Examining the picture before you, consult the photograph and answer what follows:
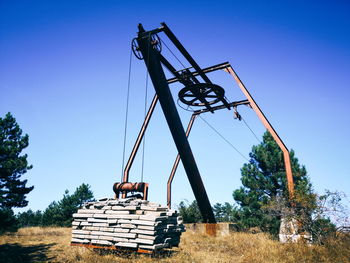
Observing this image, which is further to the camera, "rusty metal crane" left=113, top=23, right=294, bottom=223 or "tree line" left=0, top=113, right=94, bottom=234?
"tree line" left=0, top=113, right=94, bottom=234

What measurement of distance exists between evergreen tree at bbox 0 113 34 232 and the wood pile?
14.2 metres

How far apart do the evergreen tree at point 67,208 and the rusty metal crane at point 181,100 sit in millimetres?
22276

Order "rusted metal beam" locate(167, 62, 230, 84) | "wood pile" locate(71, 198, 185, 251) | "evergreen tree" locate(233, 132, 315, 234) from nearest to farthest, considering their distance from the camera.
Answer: "wood pile" locate(71, 198, 185, 251)
"rusted metal beam" locate(167, 62, 230, 84)
"evergreen tree" locate(233, 132, 315, 234)

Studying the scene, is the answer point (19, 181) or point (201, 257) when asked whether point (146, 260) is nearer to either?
point (201, 257)

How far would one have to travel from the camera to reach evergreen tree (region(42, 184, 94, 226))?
27.9 meters

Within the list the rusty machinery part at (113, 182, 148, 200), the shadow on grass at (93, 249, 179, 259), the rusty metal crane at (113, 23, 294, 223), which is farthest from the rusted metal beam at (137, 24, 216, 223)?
the shadow on grass at (93, 249, 179, 259)

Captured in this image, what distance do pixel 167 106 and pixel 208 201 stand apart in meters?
5.09

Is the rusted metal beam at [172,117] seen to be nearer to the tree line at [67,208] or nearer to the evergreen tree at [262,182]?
the evergreen tree at [262,182]

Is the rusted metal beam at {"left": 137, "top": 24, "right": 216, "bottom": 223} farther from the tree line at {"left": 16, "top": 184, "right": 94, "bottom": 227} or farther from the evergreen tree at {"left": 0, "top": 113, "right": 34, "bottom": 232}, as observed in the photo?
the tree line at {"left": 16, "top": 184, "right": 94, "bottom": 227}

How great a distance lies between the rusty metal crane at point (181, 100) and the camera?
774 cm

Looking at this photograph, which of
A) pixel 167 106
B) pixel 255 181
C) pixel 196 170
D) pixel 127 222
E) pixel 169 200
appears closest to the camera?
pixel 127 222

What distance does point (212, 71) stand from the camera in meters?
10.4

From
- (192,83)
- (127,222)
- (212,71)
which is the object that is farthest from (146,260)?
(212,71)

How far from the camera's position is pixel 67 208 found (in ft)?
92.8
